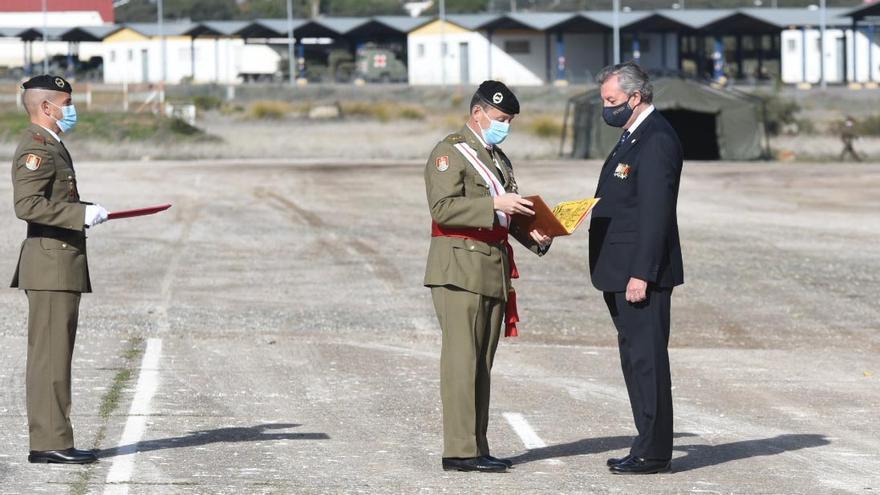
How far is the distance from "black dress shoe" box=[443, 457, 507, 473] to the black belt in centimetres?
232

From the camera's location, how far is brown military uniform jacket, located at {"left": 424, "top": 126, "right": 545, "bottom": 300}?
7.77m

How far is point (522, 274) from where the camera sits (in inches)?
770

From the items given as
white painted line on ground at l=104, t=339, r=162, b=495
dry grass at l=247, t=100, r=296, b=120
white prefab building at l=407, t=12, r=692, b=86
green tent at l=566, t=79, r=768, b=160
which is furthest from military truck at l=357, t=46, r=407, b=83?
white painted line on ground at l=104, t=339, r=162, b=495

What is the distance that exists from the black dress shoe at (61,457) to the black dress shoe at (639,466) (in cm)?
286

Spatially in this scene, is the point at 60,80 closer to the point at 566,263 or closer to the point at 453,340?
the point at 453,340

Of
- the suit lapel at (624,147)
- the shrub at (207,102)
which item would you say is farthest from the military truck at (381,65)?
the suit lapel at (624,147)

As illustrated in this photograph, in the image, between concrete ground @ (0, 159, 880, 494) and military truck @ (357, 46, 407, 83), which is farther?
military truck @ (357, 46, 407, 83)

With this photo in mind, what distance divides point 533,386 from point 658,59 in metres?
79.7

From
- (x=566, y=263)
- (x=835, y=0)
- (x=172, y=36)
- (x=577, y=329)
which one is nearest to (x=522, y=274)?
(x=566, y=263)

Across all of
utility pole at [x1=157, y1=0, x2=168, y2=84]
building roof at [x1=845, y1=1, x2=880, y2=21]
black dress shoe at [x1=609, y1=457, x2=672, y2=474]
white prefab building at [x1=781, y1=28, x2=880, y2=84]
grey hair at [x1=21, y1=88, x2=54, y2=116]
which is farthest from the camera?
utility pole at [x1=157, y1=0, x2=168, y2=84]

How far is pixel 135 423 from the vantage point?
946cm

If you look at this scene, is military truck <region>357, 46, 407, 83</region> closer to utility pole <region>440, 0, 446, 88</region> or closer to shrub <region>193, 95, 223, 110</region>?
utility pole <region>440, 0, 446, 88</region>

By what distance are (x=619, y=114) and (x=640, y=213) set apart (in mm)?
550

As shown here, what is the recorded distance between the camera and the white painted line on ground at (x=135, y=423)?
25.5 ft
